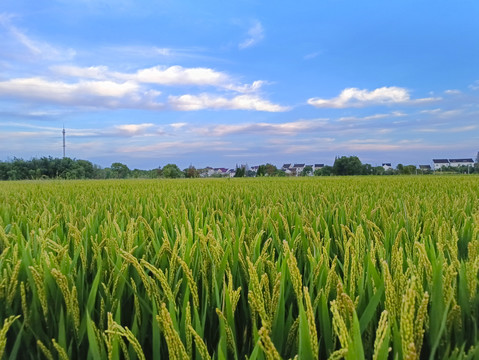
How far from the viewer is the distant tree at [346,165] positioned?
47.3 m

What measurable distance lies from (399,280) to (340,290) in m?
0.25

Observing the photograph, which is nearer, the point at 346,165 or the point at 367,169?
the point at 367,169

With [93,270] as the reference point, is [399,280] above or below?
above

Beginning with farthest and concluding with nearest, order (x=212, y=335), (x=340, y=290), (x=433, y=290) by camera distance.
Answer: (x=212, y=335)
(x=433, y=290)
(x=340, y=290)

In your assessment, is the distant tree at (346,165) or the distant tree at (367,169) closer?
the distant tree at (367,169)

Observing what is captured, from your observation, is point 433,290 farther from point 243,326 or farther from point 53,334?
point 53,334

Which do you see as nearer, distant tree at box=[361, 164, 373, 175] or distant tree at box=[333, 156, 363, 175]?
distant tree at box=[361, 164, 373, 175]

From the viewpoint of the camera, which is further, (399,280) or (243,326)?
(243,326)

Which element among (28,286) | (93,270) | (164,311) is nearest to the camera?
(164,311)

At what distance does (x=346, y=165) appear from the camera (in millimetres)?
49406

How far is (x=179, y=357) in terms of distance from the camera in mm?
682

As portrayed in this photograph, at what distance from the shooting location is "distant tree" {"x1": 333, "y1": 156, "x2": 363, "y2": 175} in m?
47.3

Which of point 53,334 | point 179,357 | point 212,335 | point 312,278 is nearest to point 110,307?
point 53,334

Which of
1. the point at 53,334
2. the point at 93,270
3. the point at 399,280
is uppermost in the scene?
the point at 399,280
